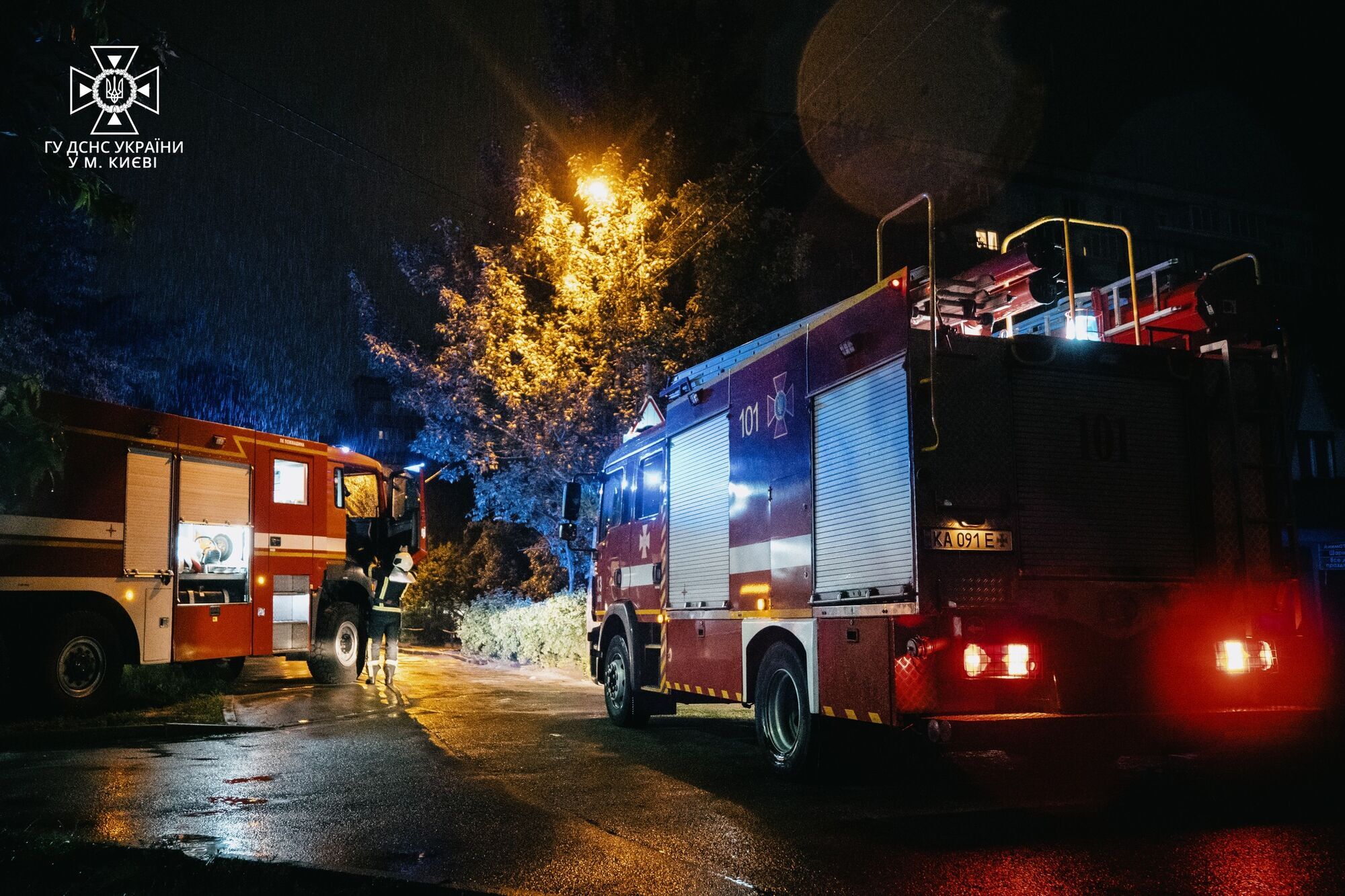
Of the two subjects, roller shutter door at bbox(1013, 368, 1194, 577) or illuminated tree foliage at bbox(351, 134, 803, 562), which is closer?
roller shutter door at bbox(1013, 368, 1194, 577)

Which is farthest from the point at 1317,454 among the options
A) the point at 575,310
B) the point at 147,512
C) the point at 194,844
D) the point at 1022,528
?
the point at 194,844

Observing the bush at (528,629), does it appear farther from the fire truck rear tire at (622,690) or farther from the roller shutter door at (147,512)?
the roller shutter door at (147,512)

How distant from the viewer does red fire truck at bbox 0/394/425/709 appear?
36.7ft

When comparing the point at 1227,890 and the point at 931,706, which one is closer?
the point at 1227,890

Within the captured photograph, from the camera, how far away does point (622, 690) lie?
11.2 m

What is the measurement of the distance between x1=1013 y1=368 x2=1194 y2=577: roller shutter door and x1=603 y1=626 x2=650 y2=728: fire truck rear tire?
5160 mm

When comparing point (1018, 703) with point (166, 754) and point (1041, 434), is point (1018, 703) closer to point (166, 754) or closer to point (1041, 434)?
point (1041, 434)

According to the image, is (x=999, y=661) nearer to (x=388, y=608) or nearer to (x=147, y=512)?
(x=147, y=512)

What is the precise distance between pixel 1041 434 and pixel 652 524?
4.88 metres

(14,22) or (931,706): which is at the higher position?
(14,22)

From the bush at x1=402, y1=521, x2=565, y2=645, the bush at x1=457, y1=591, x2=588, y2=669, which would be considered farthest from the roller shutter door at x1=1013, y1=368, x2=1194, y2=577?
the bush at x1=402, y1=521, x2=565, y2=645

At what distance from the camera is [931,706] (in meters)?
6.33

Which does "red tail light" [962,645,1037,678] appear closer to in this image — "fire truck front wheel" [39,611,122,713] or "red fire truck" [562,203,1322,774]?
"red fire truck" [562,203,1322,774]

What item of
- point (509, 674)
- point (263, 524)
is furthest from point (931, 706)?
point (509, 674)
